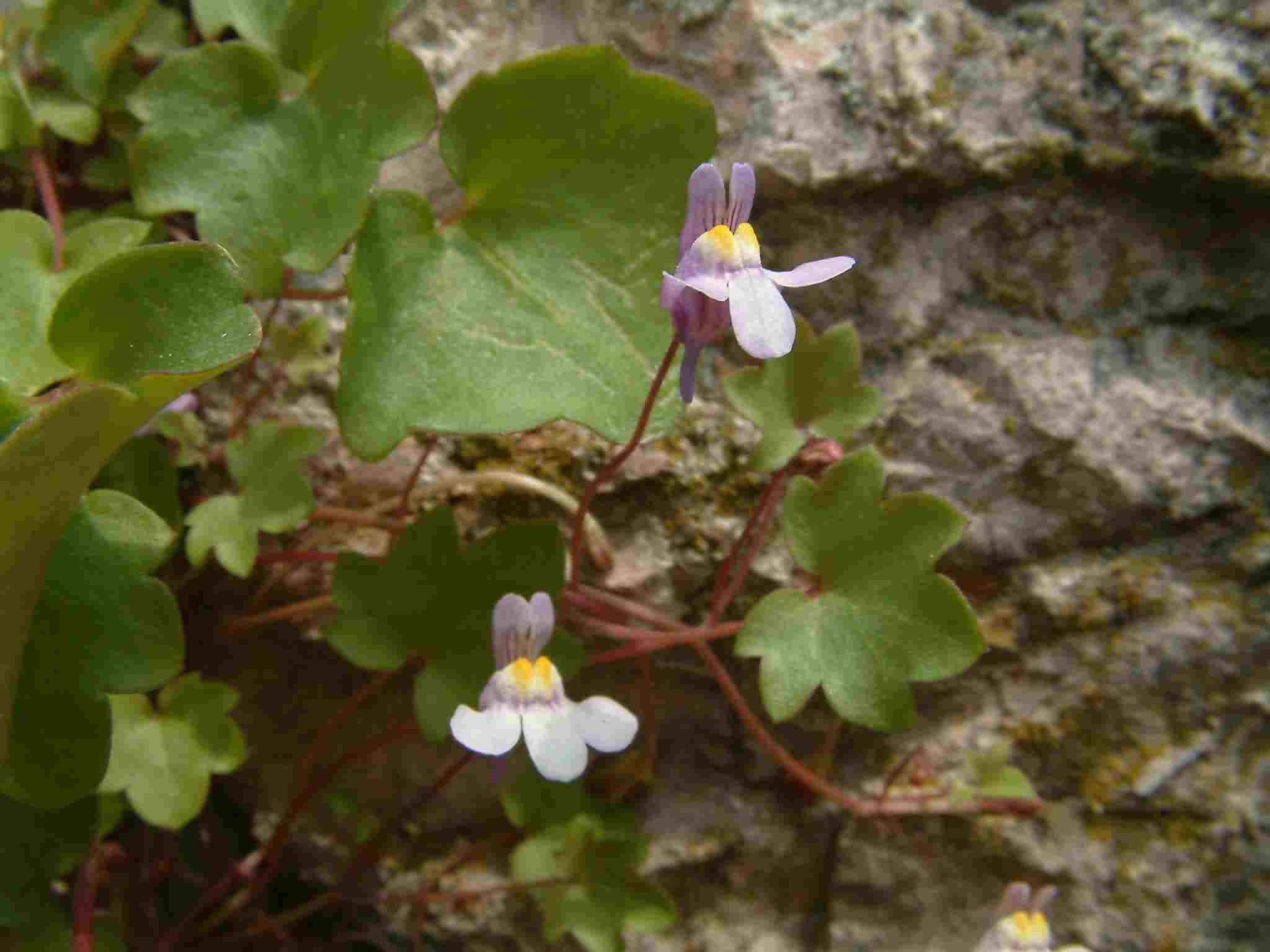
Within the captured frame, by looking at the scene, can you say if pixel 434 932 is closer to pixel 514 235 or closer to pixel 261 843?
pixel 261 843

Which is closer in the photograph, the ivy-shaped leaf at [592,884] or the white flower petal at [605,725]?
the white flower petal at [605,725]

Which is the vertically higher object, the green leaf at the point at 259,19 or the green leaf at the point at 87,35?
the green leaf at the point at 259,19

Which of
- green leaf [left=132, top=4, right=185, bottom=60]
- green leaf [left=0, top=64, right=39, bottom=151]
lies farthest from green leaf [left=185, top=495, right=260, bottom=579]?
green leaf [left=132, top=4, right=185, bottom=60]

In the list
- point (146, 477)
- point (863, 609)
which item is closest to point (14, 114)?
point (146, 477)

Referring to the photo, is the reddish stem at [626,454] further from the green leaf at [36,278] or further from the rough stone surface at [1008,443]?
the green leaf at [36,278]

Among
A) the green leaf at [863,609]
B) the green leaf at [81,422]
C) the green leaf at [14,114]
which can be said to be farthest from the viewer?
the green leaf at [14,114]

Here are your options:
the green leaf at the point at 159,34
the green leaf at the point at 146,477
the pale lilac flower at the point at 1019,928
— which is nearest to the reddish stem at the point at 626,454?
the green leaf at the point at 146,477

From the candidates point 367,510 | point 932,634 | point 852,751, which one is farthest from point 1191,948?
point 367,510
